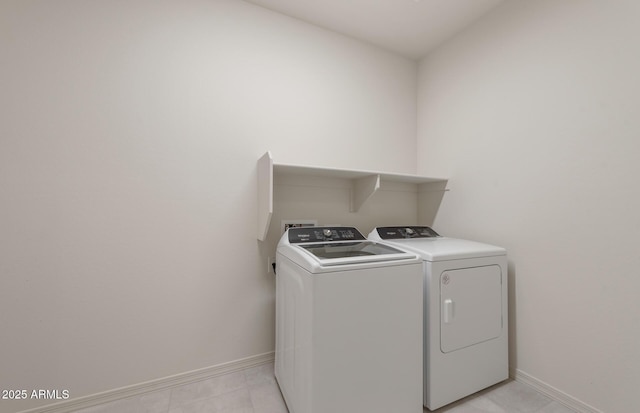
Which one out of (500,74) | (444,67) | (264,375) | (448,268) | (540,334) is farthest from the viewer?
(444,67)

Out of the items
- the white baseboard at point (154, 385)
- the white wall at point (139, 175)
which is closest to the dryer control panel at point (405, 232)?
the white wall at point (139, 175)

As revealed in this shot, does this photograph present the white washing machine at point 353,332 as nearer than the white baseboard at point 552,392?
Yes

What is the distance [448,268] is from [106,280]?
197 cm

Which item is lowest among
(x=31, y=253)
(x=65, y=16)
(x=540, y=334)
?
(x=540, y=334)

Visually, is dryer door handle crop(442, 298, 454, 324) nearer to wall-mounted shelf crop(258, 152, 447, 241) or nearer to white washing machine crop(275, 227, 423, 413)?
white washing machine crop(275, 227, 423, 413)

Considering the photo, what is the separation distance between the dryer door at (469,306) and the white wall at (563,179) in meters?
0.24

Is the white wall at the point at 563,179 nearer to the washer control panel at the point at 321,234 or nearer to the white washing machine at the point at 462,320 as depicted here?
the white washing machine at the point at 462,320

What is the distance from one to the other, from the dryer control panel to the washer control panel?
0.22m

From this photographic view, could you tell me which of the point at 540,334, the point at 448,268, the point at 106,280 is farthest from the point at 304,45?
the point at 540,334

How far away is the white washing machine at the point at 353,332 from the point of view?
1055 mm

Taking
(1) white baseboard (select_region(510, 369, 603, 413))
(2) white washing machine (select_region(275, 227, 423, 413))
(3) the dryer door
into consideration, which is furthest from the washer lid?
(1) white baseboard (select_region(510, 369, 603, 413))

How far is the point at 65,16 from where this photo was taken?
4.40ft

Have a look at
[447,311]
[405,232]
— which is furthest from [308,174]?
[447,311]

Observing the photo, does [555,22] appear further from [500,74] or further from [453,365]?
[453,365]
